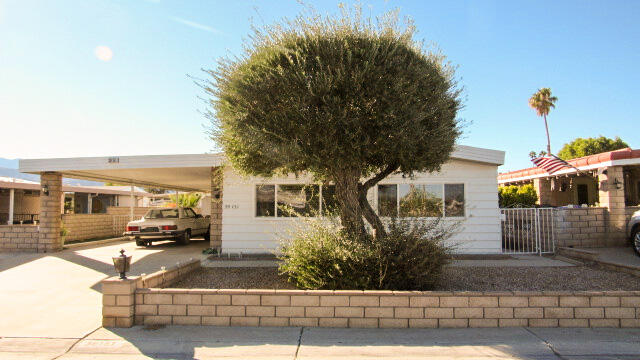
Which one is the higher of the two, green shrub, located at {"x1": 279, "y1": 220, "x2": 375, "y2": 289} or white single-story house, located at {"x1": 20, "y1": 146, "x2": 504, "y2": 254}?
white single-story house, located at {"x1": 20, "y1": 146, "x2": 504, "y2": 254}

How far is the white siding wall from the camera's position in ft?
34.3

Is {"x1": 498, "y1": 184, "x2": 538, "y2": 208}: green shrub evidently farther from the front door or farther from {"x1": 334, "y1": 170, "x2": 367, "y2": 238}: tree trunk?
{"x1": 334, "y1": 170, "x2": 367, "y2": 238}: tree trunk

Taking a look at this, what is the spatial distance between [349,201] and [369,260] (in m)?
1.21

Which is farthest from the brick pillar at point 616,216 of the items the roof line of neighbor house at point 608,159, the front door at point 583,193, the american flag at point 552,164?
the front door at point 583,193

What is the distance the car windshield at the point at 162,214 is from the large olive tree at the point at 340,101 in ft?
29.2

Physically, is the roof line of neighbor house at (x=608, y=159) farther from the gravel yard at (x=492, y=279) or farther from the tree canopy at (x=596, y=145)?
the tree canopy at (x=596, y=145)

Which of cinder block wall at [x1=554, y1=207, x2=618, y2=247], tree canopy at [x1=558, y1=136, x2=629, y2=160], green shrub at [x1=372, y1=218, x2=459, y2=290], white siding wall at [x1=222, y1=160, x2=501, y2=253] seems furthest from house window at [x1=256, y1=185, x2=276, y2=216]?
tree canopy at [x1=558, y1=136, x2=629, y2=160]

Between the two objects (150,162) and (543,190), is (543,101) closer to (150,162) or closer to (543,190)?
(543,190)

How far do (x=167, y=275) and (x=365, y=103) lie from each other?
4113mm

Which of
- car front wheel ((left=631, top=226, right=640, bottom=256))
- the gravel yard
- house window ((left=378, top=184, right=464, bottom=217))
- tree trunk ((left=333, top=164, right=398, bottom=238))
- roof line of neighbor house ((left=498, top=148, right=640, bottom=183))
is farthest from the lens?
roof line of neighbor house ((left=498, top=148, right=640, bottom=183))

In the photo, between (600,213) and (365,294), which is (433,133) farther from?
(600,213)

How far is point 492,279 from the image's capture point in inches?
273

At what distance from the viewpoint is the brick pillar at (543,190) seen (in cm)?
1844

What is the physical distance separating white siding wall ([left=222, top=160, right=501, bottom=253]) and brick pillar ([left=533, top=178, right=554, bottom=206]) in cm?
982
